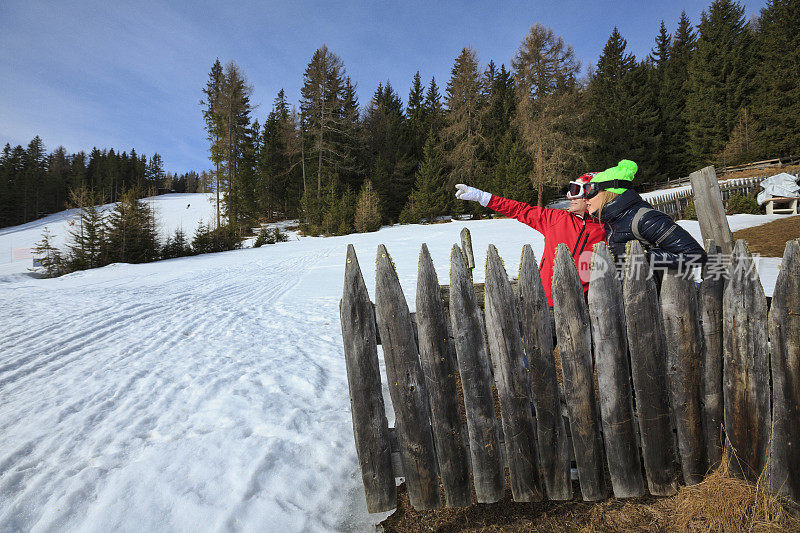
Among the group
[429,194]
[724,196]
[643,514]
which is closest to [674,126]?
[724,196]

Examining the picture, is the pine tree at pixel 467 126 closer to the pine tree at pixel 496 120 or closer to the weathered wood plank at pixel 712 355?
the pine tree at pixel 496 120

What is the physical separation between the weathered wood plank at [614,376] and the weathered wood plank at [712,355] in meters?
0.43

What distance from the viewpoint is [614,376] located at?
1903mm

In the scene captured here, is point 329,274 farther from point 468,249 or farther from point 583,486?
point 583,486

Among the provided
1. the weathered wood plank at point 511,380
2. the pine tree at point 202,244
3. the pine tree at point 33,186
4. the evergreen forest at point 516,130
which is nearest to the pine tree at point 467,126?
the evergreen forest at point 516,130

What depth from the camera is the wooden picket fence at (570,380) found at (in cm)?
187

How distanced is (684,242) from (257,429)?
11.1 feet

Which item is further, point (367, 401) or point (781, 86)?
point (781, 86)

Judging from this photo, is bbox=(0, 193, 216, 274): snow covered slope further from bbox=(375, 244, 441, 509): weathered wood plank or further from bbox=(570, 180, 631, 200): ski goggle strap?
bbox=(570, 180, 631, 200): ski goggle strap

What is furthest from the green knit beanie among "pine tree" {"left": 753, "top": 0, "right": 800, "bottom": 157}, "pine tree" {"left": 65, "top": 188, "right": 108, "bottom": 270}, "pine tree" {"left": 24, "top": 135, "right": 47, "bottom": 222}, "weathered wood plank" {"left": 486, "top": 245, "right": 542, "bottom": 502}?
"pine tree" {"left": 24, "top": 135, "right": 47, "bottom": 222}

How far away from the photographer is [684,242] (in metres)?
2.00

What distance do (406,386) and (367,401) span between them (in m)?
0.25

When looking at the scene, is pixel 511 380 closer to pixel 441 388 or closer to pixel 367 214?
pixel 441 388

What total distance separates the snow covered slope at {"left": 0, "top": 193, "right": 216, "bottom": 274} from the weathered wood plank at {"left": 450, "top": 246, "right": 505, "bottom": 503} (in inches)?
830
